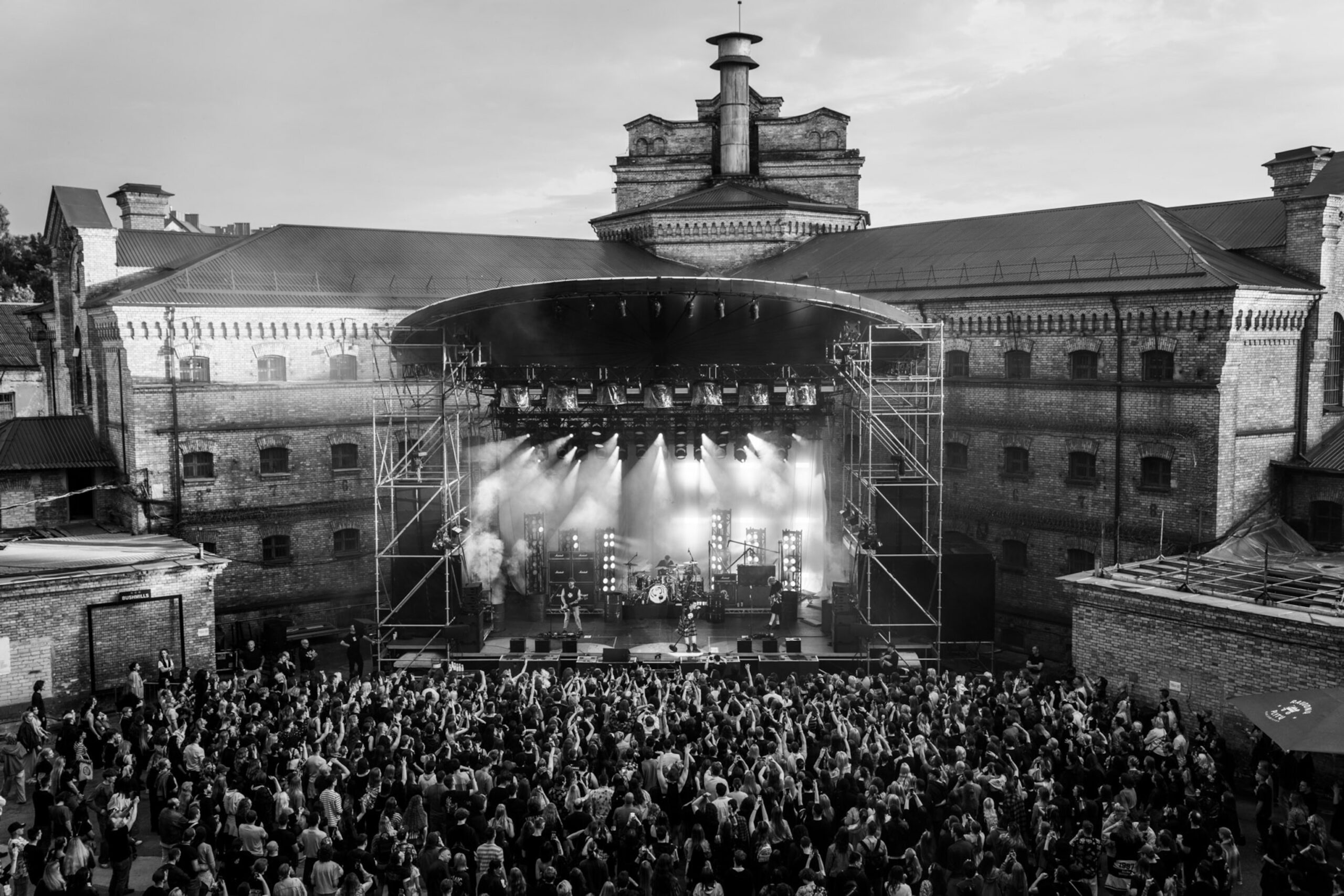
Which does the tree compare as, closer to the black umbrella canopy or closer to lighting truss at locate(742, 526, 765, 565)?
lighting truss at locate(742, 526, 765, 565)

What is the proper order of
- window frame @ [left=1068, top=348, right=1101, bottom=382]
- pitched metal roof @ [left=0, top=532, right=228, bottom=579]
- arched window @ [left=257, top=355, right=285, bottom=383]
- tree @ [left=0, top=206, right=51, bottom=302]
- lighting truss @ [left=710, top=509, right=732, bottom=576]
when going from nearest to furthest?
pitched metal roof @ [left=0, top=532, right=228, bottom=579] → window frame @ [left=1068, top=348, right=1101, bottom=382] → arched window @ [left=257, top=355, right=285, bottom=383] → lighting truss @ [left=710, top=509, right=732, bottom=576] → tree @ [left=0, top=206, right=51, bottom=302]

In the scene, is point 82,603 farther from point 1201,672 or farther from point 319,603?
point 1201,672

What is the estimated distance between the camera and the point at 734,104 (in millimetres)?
43344

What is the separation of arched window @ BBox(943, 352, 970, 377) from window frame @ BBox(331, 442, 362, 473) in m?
17.1

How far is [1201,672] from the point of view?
64.2 feet

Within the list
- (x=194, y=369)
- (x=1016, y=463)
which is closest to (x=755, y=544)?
(x=1016, y=463)

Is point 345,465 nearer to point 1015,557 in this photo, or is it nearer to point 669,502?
point 669,502

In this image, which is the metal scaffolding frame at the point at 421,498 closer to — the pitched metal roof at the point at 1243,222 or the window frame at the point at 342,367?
the window frame at the point at 342,367

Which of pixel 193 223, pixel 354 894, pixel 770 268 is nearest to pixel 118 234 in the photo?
pixel 770 268

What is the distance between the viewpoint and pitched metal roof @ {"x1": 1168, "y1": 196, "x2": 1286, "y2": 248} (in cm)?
2891

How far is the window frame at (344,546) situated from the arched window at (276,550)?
122cm

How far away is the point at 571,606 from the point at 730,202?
18.2 m

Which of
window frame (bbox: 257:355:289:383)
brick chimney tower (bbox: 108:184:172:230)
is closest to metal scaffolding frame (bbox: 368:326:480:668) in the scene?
window frame (bbox: 257:355:289:383)

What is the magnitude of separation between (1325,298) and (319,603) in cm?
2764
